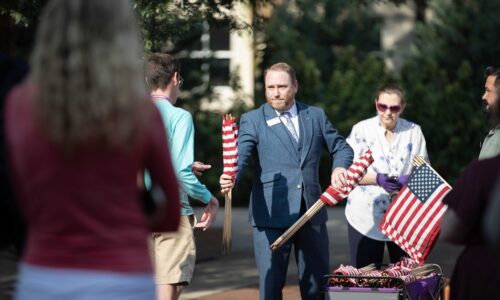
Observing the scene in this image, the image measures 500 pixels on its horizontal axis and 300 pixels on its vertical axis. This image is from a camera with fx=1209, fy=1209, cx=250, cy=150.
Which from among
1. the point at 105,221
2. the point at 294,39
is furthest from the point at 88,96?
the point at 294,39

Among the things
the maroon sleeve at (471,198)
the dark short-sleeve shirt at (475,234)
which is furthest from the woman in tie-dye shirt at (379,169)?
the maroon sleeve at (471,198)

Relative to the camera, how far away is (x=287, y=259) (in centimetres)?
820

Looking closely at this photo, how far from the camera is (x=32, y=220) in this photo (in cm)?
377

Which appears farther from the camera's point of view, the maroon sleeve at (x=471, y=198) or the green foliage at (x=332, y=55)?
the green foliage at (x=332, y=55)

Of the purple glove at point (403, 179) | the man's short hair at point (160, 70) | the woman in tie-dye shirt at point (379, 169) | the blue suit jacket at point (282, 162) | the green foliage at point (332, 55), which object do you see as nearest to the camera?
the man's short hair at point (160, 70)

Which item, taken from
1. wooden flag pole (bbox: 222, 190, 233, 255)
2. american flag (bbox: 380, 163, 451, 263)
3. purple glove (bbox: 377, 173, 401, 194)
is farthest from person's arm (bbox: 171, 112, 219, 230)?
purple glove (bbox: 377, 173, 401, 194)

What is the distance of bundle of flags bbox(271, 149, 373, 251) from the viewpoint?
7.82 m

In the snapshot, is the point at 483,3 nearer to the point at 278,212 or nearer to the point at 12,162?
the point at 278,212

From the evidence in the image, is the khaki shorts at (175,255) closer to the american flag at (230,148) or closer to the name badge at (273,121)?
the american flag at (230,148)

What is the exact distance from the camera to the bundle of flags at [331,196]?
7816mm

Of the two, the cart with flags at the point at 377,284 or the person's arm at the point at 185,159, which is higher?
the person's arm at the point at 185,159

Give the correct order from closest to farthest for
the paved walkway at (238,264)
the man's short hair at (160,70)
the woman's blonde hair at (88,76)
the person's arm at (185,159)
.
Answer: the woman's blonde hair at (88,76) < the person's arm at (185,159) < the man's short hair at (160,70) < the paved walkway at (238,264)

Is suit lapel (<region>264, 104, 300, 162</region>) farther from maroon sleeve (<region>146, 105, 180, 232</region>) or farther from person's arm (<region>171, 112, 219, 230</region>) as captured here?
maroon sleeve (<region>146, 105, 180, 232</region>)

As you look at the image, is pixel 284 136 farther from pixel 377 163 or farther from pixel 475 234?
pixel 475 234
